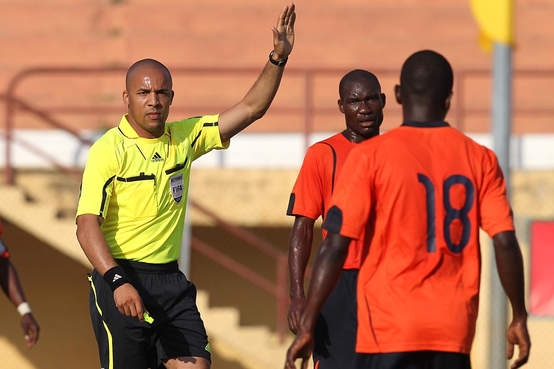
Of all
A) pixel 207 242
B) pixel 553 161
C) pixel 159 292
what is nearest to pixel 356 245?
pixel 159 292

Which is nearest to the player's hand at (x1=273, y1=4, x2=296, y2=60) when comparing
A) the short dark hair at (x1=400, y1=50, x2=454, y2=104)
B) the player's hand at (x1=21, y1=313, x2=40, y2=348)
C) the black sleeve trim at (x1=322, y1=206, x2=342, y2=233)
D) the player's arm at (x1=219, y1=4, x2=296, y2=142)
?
the player's arm at (x1=219, y1=4, x2=296, y2=142)

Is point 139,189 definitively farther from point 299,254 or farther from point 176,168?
point 299,254

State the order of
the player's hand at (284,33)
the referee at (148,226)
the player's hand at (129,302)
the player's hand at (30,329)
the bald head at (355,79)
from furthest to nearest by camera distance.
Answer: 1. the player's hand at (30,329)
2. the bald head at (355,79)
3. the player's hand at (284,33)
4. the referee at (148,226)
5. the player's hand at (129,302)

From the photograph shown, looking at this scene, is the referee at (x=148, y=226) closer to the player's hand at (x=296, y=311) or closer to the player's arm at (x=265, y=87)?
the player's arm at (x=265, y=87)

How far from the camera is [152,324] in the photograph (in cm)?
663

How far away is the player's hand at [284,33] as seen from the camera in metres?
6.69

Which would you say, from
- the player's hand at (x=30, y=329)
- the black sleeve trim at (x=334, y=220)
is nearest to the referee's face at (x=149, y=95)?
the player's hand at (x=30, y=329)

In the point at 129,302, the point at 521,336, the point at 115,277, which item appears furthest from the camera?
the point at 115,277

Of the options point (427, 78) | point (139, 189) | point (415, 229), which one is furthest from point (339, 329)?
point (427, 78)

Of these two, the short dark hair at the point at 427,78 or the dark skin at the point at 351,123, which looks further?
the dark skin at the point at 351,123

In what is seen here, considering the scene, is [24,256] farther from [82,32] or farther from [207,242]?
[82,32]

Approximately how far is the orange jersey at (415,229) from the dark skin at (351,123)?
5.02ft

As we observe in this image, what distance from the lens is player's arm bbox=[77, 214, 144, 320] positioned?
608cm

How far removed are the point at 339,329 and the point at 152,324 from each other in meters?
1.02
